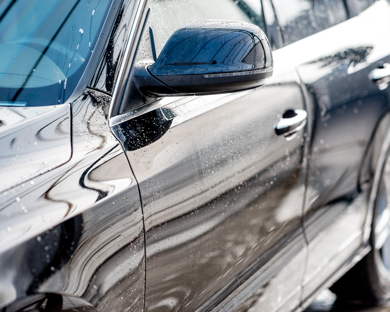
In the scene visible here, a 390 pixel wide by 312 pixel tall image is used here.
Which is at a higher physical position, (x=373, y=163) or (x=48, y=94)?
(x=48, y=94)

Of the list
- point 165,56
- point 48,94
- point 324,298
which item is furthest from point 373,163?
point 48,94

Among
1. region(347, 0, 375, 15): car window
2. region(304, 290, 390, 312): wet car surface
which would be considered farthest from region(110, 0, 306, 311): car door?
region(304, 290, 390, 312): wet car surface

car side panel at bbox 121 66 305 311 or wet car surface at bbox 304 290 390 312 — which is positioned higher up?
car side panel at bbox 121 66 305 311

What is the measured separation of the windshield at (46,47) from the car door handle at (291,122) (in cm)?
71

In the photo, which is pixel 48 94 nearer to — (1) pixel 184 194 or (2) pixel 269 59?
(1) pixel 184 194

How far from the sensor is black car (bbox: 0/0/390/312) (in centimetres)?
109

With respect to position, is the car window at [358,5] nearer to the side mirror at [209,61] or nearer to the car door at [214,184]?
the car door at [214,184]

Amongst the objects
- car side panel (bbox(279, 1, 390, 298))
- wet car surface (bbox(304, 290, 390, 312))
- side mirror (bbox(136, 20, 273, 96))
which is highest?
side mirror (bbox(136, 20, 273, 96))

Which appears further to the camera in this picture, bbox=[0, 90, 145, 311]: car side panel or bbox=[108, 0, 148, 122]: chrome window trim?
bbox=[108, 0, 148, 122]: chrome window trim

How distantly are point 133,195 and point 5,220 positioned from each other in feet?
1.06

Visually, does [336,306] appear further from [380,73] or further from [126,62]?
[126,62]

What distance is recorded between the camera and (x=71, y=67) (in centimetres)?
134

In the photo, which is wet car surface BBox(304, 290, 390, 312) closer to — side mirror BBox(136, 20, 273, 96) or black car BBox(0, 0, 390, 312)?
black car BBox(0, 0, 390, 312)

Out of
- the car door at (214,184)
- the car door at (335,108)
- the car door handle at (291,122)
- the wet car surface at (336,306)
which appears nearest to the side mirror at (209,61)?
the car door at (214,184)
